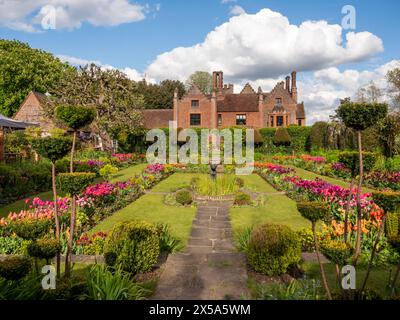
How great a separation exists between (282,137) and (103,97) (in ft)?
60.8

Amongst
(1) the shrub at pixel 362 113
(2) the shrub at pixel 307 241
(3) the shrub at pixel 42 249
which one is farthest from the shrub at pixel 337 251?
(3) the shrub at pixel 42 249

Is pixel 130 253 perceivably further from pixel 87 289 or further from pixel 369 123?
pixel 369 123

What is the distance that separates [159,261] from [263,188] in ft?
31.5

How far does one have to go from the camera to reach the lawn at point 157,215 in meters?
8.09

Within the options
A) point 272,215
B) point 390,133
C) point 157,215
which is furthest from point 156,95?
point 272,215

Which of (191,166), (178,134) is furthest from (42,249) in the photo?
(178,134)

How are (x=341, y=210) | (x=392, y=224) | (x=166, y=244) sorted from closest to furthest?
1. (x=166, y=244)
2. (x=392, y=224)
3. (x=341, y=210)

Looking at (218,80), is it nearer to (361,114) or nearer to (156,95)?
(156,95)

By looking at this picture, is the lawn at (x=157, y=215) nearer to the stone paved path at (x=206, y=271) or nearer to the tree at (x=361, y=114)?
the stone paved path at (x=206, y=271)

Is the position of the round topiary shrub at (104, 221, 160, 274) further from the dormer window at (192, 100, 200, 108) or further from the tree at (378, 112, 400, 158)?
the dormer window at (192, 100, 200, 108)

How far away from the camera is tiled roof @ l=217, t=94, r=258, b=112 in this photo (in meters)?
39.1

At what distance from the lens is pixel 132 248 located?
15.8 ft

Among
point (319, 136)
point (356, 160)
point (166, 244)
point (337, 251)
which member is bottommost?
point (166, 244)

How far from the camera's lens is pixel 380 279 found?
191 inches
